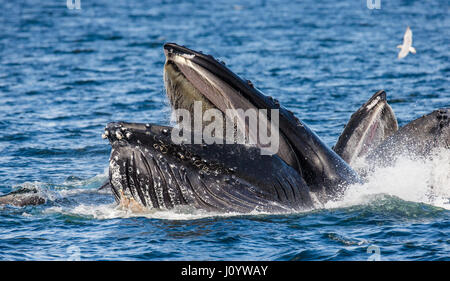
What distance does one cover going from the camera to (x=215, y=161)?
32.7 ft

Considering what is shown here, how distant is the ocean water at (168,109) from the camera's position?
10133 mm

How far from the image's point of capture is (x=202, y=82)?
32.5ft

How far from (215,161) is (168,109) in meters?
0.95

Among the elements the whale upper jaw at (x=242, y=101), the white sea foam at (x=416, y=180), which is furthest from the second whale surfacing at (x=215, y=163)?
the white sea foam at (x=416, y=180)

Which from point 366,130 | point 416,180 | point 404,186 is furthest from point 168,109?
point 416,180

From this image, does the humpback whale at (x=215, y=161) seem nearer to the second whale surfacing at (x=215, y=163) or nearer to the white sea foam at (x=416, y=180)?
the second whale surfacing at (x=215, y=163)

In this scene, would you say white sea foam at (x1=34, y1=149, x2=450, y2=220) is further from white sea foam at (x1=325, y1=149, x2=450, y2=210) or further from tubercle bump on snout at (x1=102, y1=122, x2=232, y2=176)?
tubercle bump on snout at (x1=102, y1=122, x2=232, y2=176)

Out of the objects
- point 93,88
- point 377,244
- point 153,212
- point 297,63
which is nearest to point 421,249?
point 377,244

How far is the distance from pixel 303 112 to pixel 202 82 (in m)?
10.0

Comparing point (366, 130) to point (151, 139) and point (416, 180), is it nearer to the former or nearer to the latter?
point (416, 180)

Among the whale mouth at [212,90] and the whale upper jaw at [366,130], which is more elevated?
the whale mouth at [212,90]

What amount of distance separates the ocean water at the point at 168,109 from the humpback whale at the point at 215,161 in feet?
0.86

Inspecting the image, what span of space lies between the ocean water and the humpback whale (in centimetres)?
26

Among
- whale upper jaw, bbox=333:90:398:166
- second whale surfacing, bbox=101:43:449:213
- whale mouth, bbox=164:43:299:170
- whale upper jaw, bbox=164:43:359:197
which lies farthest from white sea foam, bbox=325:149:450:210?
whale mouth, bbox=164:43:299:170
